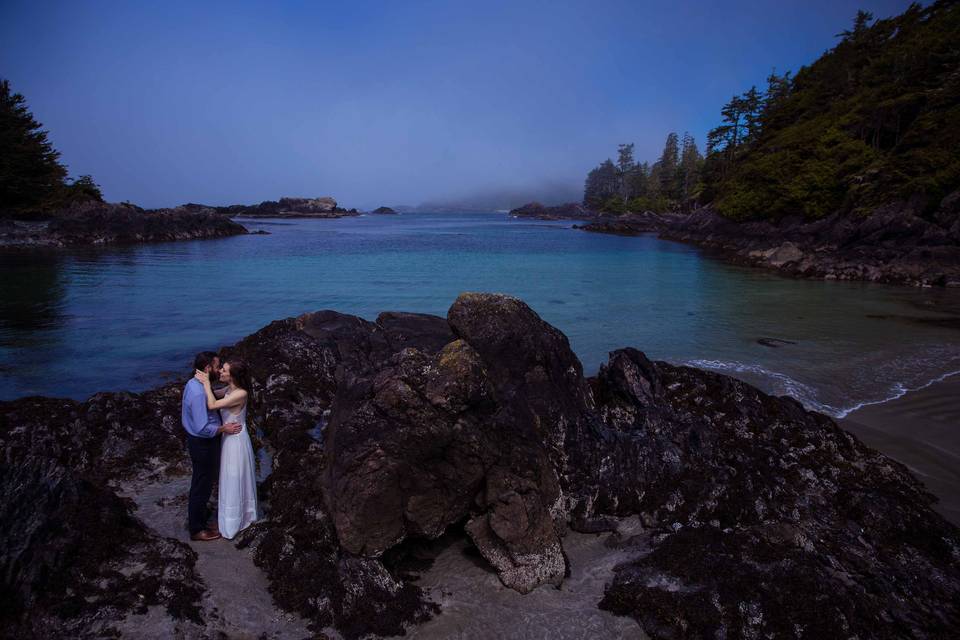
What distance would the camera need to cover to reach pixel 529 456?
6.17 meters

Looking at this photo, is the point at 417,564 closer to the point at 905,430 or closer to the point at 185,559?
the point at 185,559

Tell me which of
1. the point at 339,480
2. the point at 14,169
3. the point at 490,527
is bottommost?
the point at 490,527

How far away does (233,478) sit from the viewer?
20.5 ft

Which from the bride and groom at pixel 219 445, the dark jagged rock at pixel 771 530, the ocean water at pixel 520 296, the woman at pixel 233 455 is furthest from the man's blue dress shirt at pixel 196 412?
the ocean water at pixel 520 296

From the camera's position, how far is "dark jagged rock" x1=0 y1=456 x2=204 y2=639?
14.7 feet

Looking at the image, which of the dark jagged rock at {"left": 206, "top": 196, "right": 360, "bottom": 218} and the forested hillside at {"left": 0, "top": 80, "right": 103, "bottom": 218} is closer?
the forested hillside at {"left": 0, "top": 80, "right": 103, "bottom": 218}

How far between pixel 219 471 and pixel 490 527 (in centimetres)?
354

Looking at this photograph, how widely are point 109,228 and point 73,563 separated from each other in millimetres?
66209

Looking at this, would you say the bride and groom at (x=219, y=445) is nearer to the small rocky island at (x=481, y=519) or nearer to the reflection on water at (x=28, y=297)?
the small rocky island at (x=481, y=519)

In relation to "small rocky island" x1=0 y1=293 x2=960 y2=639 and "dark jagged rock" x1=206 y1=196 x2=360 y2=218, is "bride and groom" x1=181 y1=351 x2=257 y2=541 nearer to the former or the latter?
"small rocky island" x1=0 y1=293 x2=960 y2=639

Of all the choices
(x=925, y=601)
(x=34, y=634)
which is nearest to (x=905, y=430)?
(x=925, y=601)

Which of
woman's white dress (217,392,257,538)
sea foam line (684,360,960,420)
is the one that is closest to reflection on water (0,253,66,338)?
woman's white dress (217,392,257,538)

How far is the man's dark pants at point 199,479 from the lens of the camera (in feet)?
20.3

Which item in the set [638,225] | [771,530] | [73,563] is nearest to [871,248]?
[771,530]
